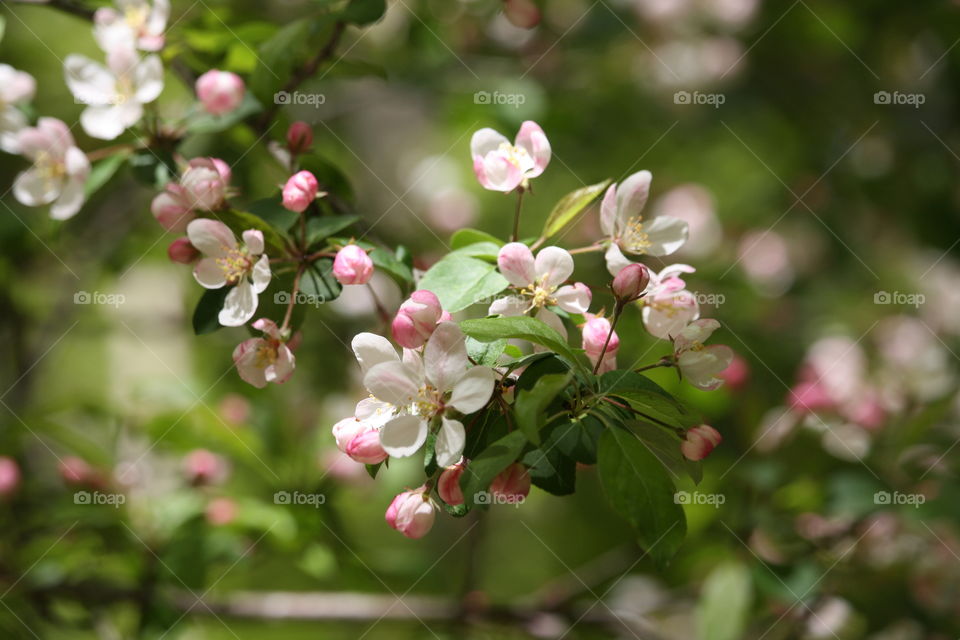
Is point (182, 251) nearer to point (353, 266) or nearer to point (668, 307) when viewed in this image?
point (353, 266)

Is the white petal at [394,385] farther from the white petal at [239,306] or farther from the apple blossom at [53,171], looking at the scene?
the apple blossom at [53,171]

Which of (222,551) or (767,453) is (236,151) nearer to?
(222,551)

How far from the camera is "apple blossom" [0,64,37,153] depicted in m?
1.15

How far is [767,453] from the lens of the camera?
172 cm

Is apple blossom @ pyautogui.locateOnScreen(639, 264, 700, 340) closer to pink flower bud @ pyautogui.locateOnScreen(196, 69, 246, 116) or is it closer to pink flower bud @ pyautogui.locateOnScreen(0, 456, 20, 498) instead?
pink flower bud @ pyautogui.locateOnScreen(196, 69, 246, 116)

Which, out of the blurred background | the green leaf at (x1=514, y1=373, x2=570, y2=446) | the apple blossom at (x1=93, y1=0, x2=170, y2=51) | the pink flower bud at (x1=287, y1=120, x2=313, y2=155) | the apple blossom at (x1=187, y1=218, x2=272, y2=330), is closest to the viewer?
the green leaf at (x1=514, y1=373, x2=570, y2=446)

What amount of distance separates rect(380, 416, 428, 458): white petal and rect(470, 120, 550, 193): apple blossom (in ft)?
0.98

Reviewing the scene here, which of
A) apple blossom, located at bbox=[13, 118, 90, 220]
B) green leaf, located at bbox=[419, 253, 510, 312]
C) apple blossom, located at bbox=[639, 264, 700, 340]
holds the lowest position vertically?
apple blossom, located at bbox=[13, 118, 90, 220]

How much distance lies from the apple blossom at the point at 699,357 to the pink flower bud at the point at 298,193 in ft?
1.43

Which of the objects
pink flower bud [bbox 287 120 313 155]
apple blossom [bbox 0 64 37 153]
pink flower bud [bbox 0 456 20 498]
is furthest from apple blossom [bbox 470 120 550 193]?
pink flower bud [bbox 0 456 20 498]

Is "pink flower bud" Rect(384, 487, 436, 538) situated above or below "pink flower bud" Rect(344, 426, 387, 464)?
below

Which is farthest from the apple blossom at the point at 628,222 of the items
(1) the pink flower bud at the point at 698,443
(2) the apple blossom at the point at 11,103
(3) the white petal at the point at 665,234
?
(2) the apple blossom at the point at 11,103

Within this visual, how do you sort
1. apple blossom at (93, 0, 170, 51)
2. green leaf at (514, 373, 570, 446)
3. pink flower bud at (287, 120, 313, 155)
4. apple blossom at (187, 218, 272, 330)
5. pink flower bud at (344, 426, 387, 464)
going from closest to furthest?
green leaf at (514, 373, 570, 446)
pink flower bud at (344, 426, 387, 464)
apple blossom at (187, 218, 272, 330)
pink flower bud at (287, 120, 313, 155)
apple blossom at (93, 0, 170, 51)

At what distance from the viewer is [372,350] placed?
2.76ft
